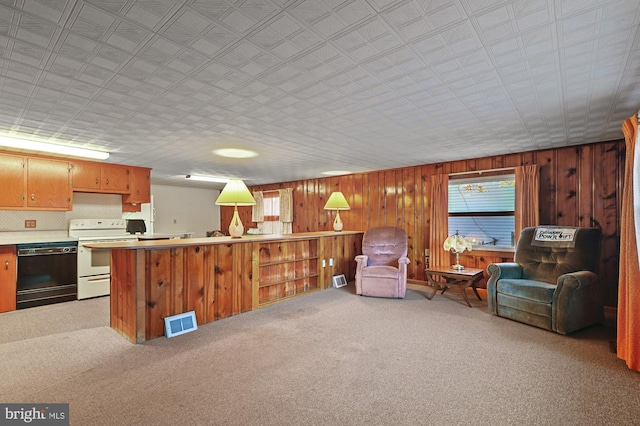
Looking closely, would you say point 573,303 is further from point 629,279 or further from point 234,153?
point 234,153

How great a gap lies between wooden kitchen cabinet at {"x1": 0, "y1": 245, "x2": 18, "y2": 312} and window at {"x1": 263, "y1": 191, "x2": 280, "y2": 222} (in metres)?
5.39

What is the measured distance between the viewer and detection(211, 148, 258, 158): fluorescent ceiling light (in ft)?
14.7

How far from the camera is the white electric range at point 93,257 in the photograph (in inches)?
181

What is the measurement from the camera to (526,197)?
447cm

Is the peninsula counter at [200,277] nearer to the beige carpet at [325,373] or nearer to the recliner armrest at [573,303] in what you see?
the beige carpet at [325,373]

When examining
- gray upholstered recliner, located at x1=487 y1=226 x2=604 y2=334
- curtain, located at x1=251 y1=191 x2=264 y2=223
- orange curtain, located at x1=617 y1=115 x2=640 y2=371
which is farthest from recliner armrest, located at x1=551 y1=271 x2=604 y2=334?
curtain, located at x1=251 y1=191 x2=264 y2=223

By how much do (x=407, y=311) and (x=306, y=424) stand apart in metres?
2.52

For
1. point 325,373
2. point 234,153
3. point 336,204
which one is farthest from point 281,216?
point 325,373

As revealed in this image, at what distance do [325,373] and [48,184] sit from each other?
16.4 ft

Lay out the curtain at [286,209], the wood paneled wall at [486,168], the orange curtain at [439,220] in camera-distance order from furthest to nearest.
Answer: the curtain at [286,209], the orange curtain at [439,220], the wood paneled wall at [486,168]

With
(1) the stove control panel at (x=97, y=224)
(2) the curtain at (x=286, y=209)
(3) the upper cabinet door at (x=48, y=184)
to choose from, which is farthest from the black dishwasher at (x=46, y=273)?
(2) the curtain at (x=286, y=209)

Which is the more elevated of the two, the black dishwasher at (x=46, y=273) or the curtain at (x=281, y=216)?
the curtain at (x=281, y=216)

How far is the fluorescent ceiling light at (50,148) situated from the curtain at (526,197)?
20.2 ft

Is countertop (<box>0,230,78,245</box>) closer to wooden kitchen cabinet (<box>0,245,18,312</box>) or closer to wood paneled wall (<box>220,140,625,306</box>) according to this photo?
wooden kitchen cabinet (<box>0,245,18,312</box>)
